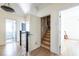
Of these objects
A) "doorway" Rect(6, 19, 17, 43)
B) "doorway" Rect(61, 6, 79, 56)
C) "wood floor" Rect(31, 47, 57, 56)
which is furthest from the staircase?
"doorway" Rect(6, 19, 17, 43)

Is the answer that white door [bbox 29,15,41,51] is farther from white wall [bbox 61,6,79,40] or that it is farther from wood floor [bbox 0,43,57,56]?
white wall [bbox 61,6,79,40]

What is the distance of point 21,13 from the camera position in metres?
1.34

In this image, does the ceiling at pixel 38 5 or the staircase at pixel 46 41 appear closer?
the ceiling at pixel 38 5

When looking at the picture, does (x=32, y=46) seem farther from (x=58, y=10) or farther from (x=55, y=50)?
(x=58, y=10)

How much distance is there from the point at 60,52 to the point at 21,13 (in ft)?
2.62

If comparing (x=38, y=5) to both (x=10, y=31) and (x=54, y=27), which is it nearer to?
(x=54, y=27)

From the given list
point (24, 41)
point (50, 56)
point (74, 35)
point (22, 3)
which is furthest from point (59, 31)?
point (22, 3)

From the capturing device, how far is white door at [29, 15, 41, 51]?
4.51 feet

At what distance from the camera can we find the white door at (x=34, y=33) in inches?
54.1

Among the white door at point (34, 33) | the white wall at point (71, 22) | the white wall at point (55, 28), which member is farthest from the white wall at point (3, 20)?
the white wall at point (71, 22)

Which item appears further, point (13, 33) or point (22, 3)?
point (13, 33)

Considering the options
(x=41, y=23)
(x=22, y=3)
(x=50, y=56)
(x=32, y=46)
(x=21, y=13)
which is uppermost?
(x=22, y=3)

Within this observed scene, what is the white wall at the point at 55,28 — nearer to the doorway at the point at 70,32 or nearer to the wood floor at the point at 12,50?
the doorway at the point at 70,32

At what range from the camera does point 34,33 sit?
139cm
